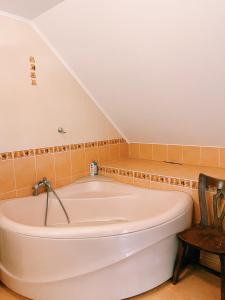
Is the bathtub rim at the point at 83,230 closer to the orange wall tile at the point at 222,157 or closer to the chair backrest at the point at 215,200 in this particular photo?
the chair backrest at the point at 215,200

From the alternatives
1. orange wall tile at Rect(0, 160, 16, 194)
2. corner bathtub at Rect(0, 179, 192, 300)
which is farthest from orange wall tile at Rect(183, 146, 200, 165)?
orange wall tile at Rect(0, 160, 16, 194)

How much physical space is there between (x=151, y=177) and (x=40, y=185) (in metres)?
1.00

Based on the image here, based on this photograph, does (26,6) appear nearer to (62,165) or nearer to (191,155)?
(62,165)

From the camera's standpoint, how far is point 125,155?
3.13 m

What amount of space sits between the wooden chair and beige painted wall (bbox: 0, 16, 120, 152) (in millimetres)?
1357

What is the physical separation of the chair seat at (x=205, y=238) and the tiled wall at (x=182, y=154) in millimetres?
789

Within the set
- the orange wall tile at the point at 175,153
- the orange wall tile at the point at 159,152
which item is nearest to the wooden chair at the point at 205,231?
the orange wall tile at the point at 175,153

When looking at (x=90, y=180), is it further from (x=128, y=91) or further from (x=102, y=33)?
(x=102, y=33)

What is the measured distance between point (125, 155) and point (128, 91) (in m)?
1.01

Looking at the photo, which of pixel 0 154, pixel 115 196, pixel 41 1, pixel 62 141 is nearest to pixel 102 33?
pixel 41 1

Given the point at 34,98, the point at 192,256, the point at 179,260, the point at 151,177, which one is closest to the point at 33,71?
the point at 34,98

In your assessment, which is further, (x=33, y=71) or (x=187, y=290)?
(x=33, y=71)

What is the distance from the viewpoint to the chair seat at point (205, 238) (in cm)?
155

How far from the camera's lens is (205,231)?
177 centimetres
